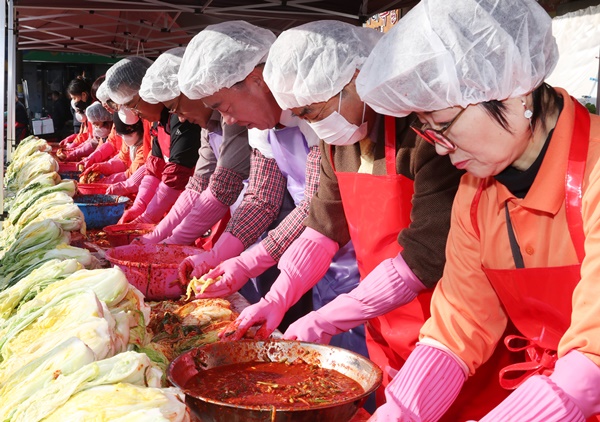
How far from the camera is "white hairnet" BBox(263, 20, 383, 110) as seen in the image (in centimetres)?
269

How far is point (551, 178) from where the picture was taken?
1.81 metres

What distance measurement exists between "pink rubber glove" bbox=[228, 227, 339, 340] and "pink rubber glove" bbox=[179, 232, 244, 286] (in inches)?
21.1

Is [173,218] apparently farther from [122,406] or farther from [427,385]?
[122,406]

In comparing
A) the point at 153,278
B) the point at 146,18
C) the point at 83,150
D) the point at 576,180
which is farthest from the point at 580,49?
the point at 83,150

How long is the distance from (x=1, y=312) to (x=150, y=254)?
4.44ft

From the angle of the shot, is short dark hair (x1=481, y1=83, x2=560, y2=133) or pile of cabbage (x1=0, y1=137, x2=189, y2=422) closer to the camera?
pile of cabbage (x1=0, y1=137, x2=189, y2=422)

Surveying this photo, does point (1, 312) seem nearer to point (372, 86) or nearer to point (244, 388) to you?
point (244, 388)

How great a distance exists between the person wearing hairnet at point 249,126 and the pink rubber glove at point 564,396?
185 cm

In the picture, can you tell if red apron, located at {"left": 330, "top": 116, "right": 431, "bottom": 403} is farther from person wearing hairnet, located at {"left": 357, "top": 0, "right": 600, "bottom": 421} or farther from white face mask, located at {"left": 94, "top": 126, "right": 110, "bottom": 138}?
white face mask, located at {"left": 94, "top": 126, "right": 110, "bottom": 138}

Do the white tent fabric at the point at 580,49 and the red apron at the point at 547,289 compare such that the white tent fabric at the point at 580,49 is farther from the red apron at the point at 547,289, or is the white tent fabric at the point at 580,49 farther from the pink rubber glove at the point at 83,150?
the pink rubber glove at the point at 83,150

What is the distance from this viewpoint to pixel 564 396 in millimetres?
1549

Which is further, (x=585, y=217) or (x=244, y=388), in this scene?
(x=244, y=388)

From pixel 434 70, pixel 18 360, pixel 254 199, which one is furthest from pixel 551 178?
pixel 254 199

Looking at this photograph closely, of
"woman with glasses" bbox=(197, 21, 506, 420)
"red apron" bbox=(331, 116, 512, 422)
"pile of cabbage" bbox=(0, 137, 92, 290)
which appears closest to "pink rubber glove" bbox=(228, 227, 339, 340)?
"woman with glasses" bbox=(197, 21, 506, 420)
